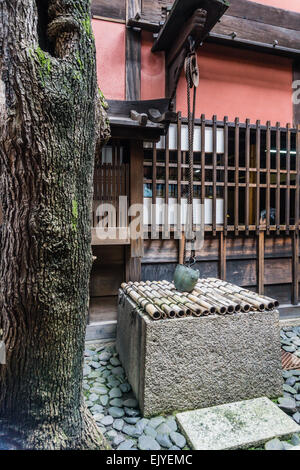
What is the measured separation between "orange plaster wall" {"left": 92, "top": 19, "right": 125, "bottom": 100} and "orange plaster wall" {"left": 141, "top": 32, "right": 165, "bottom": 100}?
373 mm

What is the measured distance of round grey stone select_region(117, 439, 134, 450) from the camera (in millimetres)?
2397

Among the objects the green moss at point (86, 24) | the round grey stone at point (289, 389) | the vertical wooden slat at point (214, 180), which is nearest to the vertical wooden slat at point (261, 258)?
the vertical wooden slat at point (214, 180)

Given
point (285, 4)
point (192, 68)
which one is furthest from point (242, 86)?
point (192, 68)

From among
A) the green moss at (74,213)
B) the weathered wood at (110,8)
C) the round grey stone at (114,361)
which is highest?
the weathered wood at (110,8)

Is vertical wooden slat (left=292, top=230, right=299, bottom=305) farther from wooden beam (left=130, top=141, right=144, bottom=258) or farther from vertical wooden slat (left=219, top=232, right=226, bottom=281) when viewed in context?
wooden beam (left=130, top=141, right=144, bottom=258)

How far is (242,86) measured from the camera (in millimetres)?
5406

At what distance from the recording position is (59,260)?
1.77m

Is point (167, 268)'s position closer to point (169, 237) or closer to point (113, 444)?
point (169, 237)

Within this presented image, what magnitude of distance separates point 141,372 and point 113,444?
0.63 m

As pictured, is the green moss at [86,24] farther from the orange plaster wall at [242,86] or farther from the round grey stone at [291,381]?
the round grey stone at [291,381]

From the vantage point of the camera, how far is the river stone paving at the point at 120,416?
2.47m

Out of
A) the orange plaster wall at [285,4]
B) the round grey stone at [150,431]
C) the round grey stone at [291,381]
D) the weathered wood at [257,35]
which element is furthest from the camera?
the orange plaster wall at [285,4]

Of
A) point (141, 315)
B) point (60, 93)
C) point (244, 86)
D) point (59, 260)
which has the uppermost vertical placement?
point (244, 86)
